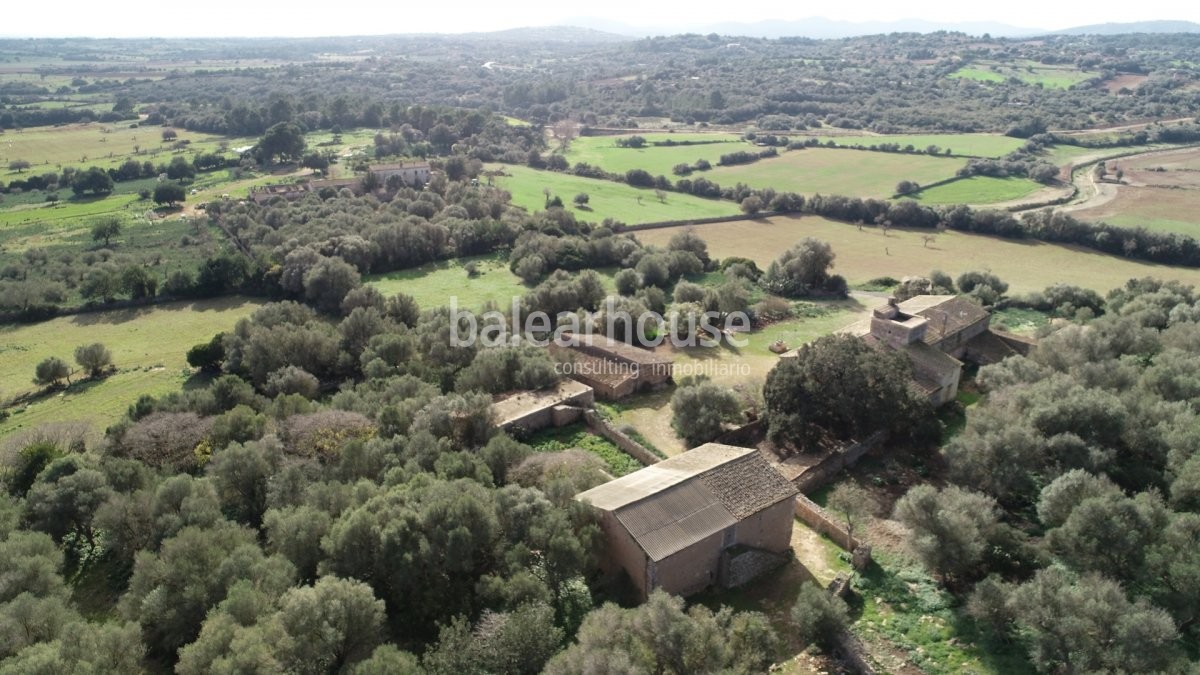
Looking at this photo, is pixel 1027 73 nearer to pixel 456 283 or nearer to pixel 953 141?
pixel 953 141

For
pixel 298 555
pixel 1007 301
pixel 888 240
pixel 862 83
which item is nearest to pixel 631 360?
pixel 298 555

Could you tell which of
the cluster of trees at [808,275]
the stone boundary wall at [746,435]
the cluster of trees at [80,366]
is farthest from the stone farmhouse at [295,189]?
the stone boundary wall at [746,435]

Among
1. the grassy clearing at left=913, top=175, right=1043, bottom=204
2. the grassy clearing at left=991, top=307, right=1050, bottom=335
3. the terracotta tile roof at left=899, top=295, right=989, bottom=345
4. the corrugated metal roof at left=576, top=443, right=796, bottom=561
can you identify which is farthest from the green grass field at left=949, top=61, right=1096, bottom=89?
the corrugated metal roof at left=576, top=443, right=796, bottom=561

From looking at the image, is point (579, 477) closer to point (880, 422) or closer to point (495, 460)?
point (495, 460)

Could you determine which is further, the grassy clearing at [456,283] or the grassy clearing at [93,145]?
the grassy clearing at [93,145]

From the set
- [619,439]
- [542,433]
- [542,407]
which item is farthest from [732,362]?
[542,433]

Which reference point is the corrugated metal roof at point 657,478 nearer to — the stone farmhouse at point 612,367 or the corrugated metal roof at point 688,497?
the corrugated metal roof at point 688,497
